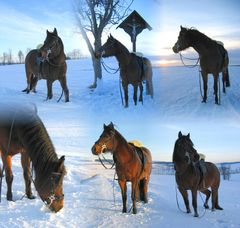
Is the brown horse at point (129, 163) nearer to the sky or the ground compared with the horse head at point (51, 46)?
nearer to the ground

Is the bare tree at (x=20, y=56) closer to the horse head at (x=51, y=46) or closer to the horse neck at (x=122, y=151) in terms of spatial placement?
the horse head at (x=51, y=46)

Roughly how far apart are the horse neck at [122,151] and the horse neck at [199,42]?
4.84ft

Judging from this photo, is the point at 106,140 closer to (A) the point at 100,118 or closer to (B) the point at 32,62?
(A) the point at 100,118

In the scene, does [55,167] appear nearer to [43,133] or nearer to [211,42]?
[43,133]

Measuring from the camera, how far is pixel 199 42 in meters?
3.10

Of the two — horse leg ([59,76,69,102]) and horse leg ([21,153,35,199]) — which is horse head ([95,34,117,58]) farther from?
horse leg ([21,153,35,199])

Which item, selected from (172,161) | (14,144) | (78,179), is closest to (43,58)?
(14,144)

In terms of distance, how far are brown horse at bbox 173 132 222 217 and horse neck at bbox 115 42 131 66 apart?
1.48 meters

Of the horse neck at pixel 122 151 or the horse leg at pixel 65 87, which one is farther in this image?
the horse neck at pixel 122 151

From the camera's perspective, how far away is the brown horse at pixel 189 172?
5.01 meters

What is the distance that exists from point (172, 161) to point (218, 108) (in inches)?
119

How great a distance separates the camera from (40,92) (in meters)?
1.94

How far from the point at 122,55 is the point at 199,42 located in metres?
0.60

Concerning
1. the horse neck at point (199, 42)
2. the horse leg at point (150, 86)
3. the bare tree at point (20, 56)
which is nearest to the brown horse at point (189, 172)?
the horse neck at point (199, 42)
